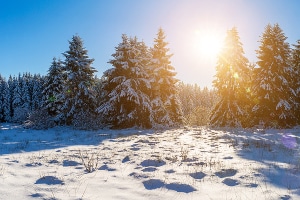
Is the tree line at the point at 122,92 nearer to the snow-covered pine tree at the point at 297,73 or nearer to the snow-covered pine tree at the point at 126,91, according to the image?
the snow-covered pine tree at the point at 126,91

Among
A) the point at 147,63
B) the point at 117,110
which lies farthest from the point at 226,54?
the point at 117,110

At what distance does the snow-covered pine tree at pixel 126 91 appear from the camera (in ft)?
80.4

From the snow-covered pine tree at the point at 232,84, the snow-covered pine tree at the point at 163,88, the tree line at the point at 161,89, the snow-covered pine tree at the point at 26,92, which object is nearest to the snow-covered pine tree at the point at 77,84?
the tree line at the point at 161,89

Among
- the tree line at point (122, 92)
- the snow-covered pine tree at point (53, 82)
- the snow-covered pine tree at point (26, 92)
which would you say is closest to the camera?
the tree line at point (122, 92)

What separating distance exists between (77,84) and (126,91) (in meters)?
6.17

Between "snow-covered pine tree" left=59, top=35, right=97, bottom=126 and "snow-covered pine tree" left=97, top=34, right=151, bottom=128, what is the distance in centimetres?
227

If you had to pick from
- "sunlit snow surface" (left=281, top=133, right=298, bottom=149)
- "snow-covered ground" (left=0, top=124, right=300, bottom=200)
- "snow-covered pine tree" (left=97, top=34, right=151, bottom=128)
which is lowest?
"snow-covered ground" (left=0, top=124, right=300, bottom=200)

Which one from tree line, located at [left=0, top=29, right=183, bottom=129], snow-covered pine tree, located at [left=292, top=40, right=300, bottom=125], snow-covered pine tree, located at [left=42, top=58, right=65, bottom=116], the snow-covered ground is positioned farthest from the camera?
snow-covered pine tree, located at [left=42, top=58, right=65, bottom=116]

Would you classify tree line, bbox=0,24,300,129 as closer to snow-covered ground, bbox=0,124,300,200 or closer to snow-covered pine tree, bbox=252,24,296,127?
snow-covered pine tree, bbox=252,24,296,127

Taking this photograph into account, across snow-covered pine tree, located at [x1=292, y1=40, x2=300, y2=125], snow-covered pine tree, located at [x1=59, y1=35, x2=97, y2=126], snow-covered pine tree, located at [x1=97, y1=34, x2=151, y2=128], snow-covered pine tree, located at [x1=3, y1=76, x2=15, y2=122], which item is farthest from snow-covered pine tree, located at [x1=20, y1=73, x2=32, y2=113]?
snow-covered pine tree, located at [x1=292, y1=40, x2=300, y2=125]

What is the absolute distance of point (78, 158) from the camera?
9359 millimetres

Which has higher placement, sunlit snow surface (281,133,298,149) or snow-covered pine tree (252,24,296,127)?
snow-covered pine tree (252,24,296,127)

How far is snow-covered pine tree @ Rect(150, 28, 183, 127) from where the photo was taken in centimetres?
2683

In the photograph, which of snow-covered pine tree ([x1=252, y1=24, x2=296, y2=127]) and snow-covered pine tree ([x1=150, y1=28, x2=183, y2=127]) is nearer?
snow-covered pine tree ([x1=252, y1=24, x2=296, y2=127])
